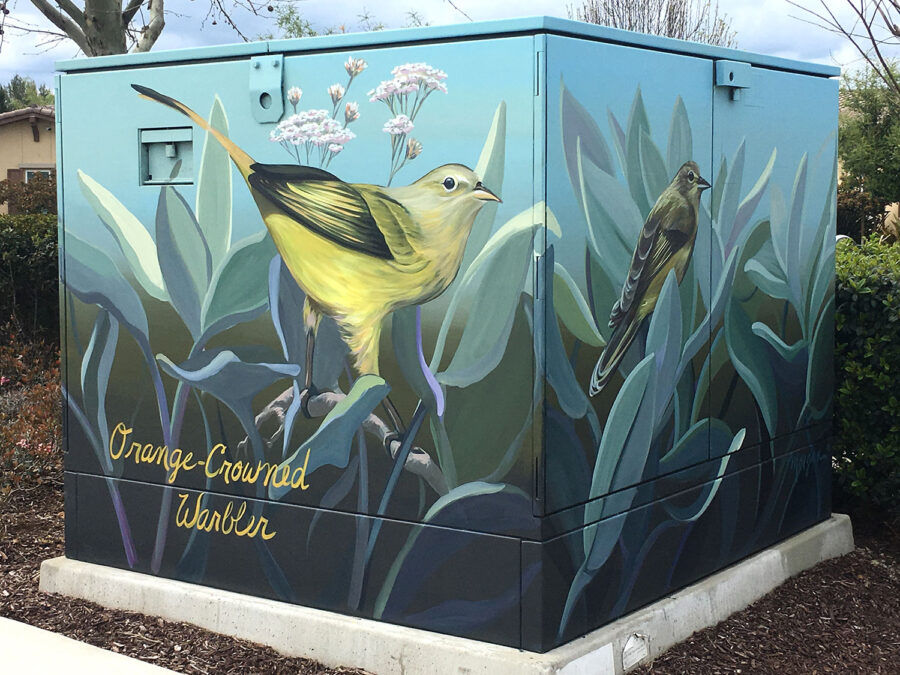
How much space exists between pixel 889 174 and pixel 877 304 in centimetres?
2471

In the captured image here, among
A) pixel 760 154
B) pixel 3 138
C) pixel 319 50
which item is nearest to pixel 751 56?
pixel 760 154

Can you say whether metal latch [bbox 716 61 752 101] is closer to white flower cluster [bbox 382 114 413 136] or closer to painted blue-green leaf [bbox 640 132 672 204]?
painted blue-green leaf [bbox 640 132 672 204]

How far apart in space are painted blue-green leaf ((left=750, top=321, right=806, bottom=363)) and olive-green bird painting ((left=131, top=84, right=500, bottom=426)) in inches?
72.9

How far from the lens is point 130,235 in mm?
4773

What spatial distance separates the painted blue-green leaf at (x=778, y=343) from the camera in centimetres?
514

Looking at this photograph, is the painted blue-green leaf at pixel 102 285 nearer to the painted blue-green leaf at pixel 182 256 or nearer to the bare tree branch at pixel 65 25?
the painted blue-green leaf at pixel 182 256

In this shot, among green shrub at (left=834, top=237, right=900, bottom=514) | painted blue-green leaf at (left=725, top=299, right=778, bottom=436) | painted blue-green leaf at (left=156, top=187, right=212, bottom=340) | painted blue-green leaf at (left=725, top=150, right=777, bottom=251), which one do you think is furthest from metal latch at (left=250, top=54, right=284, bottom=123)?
green shrub at (left=834, top=237, right=900, bottom=514)

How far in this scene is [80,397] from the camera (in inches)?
198

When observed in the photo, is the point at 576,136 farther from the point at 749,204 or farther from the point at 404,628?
the point at 404,628

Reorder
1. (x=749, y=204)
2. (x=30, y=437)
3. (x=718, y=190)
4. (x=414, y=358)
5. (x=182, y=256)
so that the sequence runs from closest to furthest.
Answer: (x=414, y=358)
(x=182, y=256)
(x=718, y=190)
(x=749, y=204)
(x=30, y=437)

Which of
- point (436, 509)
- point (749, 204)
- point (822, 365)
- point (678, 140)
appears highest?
point (678, 140)

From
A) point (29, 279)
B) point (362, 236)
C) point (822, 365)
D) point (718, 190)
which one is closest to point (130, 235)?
point (362, 236)

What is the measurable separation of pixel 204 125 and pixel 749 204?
8.05 ft

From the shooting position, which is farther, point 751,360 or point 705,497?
point 751,360
